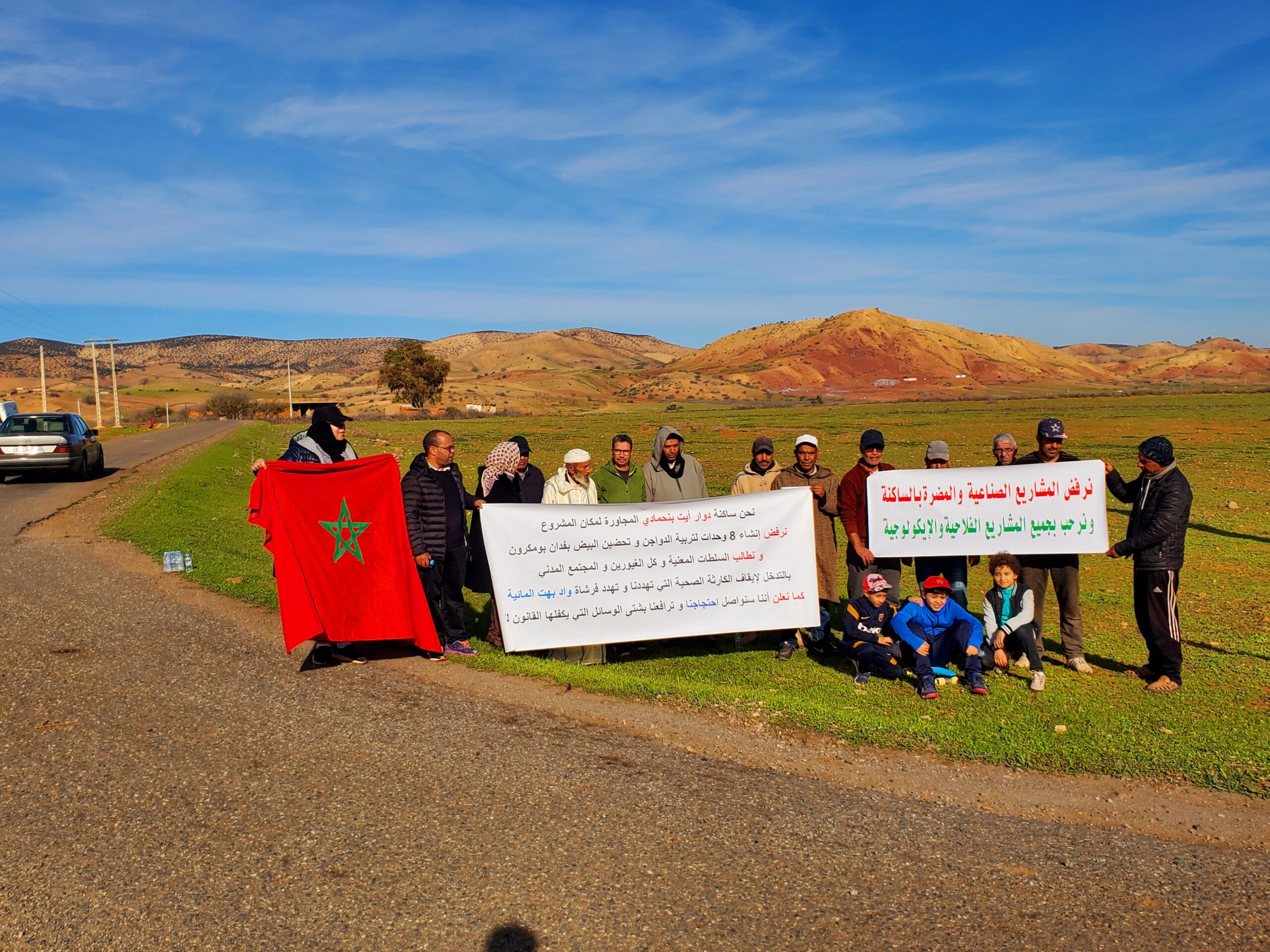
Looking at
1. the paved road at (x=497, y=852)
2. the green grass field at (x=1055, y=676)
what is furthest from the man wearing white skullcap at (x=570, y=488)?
the paved road at (x=497, y=852)

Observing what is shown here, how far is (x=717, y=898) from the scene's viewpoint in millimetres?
4348

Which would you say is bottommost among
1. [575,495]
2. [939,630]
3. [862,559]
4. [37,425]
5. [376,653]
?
A: [376,653]

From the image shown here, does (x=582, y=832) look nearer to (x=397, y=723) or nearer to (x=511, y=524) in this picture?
(x=397, y=723)

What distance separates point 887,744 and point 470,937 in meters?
3.53

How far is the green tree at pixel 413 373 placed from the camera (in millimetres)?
111188

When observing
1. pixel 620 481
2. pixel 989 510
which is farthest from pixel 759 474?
pixel 989 510

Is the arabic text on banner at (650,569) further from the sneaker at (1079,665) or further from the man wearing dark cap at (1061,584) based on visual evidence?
the sneaker at (1079,665)

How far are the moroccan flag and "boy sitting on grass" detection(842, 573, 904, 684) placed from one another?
3.78m

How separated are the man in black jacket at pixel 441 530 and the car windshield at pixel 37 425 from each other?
19737mm

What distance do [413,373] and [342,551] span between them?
106 meters

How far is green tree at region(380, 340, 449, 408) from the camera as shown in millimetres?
111188

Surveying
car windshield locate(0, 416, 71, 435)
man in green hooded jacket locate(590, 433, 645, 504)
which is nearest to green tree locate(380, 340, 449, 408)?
car windshield locate(0, 416, 71, 435)

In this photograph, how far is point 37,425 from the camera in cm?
2394

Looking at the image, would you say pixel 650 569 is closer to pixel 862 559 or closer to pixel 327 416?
pixel 862 559
